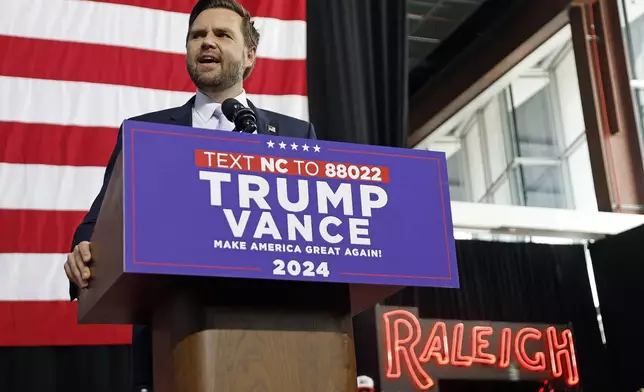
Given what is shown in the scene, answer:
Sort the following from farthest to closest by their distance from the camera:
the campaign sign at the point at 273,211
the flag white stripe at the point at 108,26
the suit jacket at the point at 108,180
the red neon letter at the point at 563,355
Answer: the red neon letter at the point at 563,355 → the flag white stripe at the point at 108,26 → the suit jacket at the point at 108,180 → the campaign sign at the point at 273,211

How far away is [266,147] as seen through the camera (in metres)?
1.27

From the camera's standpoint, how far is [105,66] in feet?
12.2

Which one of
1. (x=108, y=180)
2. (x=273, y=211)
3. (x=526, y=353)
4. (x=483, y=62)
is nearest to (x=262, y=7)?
(x=108, y=180)

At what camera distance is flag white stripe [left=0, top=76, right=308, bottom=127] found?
11.8 ft

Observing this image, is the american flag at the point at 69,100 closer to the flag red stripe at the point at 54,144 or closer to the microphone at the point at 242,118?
the flag red stripe at the point at 54,144

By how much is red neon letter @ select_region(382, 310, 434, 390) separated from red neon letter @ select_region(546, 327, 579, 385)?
836 millimetres

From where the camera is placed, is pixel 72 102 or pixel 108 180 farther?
pixel 72 102

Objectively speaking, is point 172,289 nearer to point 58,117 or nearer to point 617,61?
point 58,117

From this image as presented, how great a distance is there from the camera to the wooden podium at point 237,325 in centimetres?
121

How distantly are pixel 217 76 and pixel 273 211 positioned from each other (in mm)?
488

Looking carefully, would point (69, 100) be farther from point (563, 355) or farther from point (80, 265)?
point (563, 355)

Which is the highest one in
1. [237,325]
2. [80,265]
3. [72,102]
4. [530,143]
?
[530,143]

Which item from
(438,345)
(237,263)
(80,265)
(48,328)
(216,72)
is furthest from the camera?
(438,345)

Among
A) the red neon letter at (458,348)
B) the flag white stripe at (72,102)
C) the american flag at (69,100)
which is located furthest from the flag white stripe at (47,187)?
the red neon letter at (458,348)
